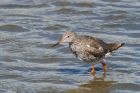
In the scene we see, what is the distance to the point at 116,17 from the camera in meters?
12.8

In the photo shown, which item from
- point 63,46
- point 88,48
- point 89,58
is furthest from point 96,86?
point 63,46

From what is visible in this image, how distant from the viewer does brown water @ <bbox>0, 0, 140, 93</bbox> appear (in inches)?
360

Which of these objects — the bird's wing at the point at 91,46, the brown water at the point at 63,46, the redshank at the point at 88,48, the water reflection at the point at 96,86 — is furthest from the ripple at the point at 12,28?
the water reflection at the point at 96,86

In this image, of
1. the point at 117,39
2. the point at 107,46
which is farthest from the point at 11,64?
the point at 117,39

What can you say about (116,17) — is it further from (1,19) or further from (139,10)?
(1,19)

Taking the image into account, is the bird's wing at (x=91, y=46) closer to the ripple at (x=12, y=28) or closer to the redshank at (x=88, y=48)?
the redshank at (x=88, y=48)

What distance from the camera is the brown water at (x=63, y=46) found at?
360 inches

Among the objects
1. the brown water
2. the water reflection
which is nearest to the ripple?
the brown water

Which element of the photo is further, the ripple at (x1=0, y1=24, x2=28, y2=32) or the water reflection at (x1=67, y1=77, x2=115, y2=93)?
the ripple at (x1=0, y1=24, x2=28, y2=32)

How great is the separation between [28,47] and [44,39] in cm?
63

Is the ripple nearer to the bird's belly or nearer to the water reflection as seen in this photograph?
the bird's belly

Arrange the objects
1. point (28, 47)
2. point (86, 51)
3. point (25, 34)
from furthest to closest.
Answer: point (25, 34), point (28, 47), point (86, 51)

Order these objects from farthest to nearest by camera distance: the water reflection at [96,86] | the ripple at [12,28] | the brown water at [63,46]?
the ripple at [12,28] < the brown water at [63,46] < the water reflection at [96,86]

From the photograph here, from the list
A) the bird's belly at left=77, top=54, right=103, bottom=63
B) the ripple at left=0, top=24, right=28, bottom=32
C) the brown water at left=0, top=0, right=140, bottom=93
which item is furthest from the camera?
the ripple at left=0, top=24, right=28, bottom=32
